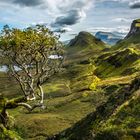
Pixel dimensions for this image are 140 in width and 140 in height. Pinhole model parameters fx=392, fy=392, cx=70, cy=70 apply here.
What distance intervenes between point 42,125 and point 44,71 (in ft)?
321

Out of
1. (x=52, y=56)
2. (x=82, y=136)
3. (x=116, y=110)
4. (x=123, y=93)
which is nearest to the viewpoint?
(x=116, y=110)

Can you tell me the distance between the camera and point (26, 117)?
573 feet

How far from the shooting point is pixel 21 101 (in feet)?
165

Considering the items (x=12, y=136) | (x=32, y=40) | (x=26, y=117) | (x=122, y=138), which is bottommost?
(x=26, y=117)

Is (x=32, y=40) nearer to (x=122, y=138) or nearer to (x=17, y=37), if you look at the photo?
(x=17, y=37)

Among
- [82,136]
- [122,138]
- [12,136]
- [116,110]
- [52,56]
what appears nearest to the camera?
[122,138]

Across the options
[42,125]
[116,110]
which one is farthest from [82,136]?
[42,125]

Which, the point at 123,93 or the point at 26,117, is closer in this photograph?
the point at 123,93

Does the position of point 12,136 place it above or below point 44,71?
below

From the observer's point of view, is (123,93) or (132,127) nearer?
(132,127)

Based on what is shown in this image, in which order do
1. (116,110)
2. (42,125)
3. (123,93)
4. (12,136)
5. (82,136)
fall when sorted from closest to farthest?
(116,110) < (82,136) < (123,93) < (12,136) < (42,125)

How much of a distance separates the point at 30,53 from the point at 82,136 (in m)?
23.8

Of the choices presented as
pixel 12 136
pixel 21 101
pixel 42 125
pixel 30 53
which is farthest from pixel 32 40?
pixel 42 125

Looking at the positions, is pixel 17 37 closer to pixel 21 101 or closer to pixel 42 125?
pixel 21 101
